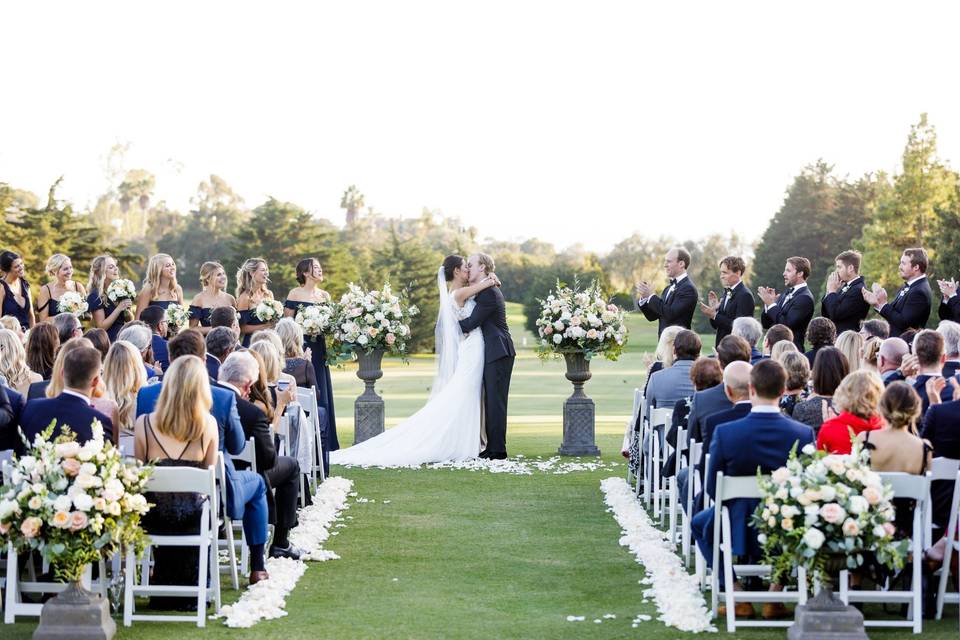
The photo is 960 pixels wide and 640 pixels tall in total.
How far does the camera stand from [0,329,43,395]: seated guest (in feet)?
26.6

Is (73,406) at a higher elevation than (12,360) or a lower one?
lower

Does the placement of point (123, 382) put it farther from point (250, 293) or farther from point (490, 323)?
point (490, 323)

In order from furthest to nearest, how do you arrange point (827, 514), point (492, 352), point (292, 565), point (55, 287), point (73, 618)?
point (492, 352), point (55, 287), point (292, 565), point (73, 618), point (827, 514)

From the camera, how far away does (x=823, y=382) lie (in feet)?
25.7

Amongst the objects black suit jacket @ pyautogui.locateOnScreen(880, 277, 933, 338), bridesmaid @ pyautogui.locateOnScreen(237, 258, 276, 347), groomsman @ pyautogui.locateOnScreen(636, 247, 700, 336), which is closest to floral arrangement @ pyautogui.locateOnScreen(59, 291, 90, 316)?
bridesmaid @ pyautogui.locateOnScreen(237, 258, 276, 347)

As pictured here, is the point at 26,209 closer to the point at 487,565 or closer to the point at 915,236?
the point at 915,236

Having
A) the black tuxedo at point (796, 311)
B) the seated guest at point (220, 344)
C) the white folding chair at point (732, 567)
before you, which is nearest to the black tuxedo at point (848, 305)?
the black tuxedo at point (796, 311)

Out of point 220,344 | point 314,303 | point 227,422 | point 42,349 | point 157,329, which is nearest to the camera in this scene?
point 227,422

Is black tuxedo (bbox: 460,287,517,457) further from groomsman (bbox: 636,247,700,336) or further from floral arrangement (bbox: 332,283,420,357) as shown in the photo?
groomsman (bbox: 636,247,700,336)

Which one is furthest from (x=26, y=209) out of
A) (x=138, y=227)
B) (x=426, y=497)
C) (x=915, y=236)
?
(x=138, y=227)

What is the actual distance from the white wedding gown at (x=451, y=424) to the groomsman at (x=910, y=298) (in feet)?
14.4

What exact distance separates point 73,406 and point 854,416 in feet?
14.6

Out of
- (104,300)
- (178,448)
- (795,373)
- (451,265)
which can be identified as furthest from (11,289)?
(795,373)

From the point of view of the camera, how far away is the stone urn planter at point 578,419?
14203mm
